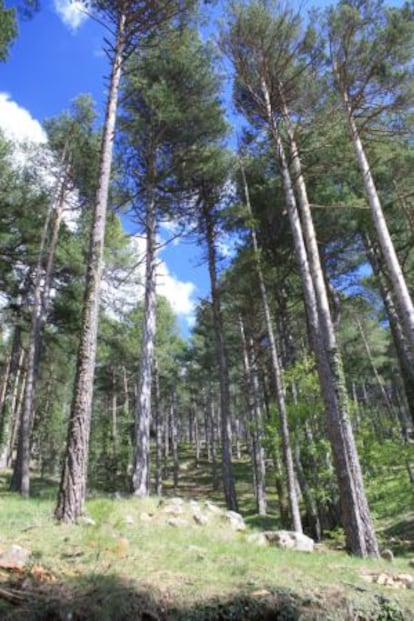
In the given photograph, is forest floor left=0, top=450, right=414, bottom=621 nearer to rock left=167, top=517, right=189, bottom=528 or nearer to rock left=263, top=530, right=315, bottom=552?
rock left=263, top=530, right=315, bottom=552

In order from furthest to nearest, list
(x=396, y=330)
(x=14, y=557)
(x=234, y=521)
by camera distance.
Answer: (x=396, y=330) → (x=234, y=521) → (x=14, y=557)

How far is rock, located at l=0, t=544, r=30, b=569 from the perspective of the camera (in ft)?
10.8

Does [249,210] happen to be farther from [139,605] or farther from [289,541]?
[139,605]

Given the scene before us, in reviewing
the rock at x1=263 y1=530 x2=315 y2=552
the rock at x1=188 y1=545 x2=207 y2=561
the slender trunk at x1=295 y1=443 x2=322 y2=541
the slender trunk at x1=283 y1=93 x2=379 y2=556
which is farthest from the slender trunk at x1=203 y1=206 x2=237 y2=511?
the rock at x1=188 y1=545 x2=207 y2=561

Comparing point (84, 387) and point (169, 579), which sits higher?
point (84, 387)

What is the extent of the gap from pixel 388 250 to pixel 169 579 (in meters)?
6.94

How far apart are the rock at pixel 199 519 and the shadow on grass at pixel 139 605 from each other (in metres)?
3.75

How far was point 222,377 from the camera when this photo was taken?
38.4 ft

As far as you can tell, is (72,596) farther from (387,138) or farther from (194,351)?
(194,351)

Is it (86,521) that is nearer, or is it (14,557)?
(14,557)

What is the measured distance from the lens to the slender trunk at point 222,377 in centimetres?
1098

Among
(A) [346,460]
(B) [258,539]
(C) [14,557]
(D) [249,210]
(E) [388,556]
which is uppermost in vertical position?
(D) [249,210]

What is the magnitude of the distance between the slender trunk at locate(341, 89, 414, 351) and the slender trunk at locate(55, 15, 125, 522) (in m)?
5.23

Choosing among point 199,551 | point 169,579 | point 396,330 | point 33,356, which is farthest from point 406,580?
point 33,356
